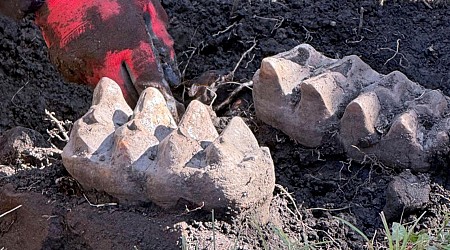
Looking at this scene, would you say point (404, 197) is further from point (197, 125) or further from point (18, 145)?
point (18, 145)

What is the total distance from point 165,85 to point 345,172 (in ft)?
2.03

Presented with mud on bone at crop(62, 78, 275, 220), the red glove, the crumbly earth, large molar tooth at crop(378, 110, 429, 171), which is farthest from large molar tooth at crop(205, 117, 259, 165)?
the red glove

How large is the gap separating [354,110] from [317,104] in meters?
0.11

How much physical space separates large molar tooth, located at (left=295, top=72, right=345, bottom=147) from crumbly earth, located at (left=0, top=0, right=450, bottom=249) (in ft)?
0.20

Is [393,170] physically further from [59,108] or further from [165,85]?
[59,108]

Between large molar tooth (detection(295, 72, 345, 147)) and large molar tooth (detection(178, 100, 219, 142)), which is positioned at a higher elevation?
large molar tooth (detection(178, 100, 219, 142))

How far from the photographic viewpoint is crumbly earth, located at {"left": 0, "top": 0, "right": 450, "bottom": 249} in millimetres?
1698

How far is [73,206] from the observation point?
179 cm

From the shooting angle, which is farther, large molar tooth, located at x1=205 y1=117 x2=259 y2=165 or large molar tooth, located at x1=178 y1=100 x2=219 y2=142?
large molar tooth, located at x1=178 y1=100 x2=219 y2=142

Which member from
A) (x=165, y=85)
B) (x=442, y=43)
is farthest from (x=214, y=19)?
(x=442, y=43)

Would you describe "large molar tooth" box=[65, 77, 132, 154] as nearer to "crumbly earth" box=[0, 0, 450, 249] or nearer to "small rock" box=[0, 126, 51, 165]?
"crumbly earth" box=[0, 0, 450, 249]

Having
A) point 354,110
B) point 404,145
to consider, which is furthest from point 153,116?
point 404,145

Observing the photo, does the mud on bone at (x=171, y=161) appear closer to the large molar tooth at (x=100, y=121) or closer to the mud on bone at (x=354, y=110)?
the large molar tooth at (x=100, y=121)

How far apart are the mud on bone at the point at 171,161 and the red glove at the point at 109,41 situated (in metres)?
0.41
